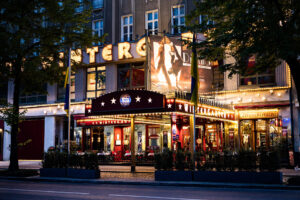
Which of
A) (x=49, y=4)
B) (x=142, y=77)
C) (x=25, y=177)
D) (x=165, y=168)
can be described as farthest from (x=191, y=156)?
(x=142, y=77)

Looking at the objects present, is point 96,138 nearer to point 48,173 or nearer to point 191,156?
point 48,173

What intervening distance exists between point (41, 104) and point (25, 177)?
15310 millimetres

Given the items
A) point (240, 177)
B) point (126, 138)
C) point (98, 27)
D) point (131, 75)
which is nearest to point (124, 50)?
point (131, 75)

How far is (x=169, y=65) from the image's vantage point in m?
21.7

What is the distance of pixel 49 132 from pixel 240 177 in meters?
23.1

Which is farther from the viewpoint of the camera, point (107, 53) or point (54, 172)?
point (107, 53)

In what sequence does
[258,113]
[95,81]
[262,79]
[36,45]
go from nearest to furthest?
[36,45], [258,113], [262,79], [95,81]

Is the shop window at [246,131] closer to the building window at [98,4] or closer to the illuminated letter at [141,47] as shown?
the illuminated letter at [141,47]

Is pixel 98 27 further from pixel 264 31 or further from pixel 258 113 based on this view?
pixel 264 31

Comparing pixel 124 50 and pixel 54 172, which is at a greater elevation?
pixel 124 50

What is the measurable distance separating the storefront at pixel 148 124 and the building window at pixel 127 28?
7596 mm

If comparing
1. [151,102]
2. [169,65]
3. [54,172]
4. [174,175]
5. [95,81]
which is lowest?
[54,172]

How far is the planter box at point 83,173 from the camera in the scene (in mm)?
18734

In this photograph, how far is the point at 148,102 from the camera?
63.6ft
